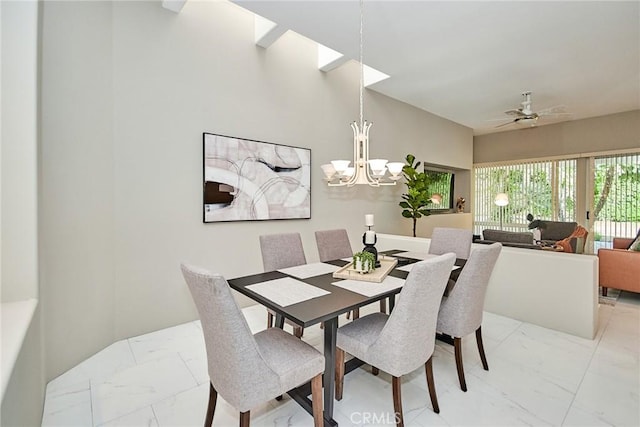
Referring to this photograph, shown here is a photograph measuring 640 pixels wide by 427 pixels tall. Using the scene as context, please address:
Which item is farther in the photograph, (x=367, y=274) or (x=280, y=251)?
(x=280, y=251)

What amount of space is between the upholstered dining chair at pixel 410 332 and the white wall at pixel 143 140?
2.08m

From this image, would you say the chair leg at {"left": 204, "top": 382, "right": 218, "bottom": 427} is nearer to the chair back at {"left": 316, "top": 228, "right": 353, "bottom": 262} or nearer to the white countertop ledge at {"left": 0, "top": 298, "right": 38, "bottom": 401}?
the white countertop ledge at {"left": 0, "top": 298, "right": 38, "bottom": 401}

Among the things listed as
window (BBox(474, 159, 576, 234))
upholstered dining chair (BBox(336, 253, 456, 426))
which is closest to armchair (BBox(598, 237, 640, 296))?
window (BBox(474, 159, 576, 234))

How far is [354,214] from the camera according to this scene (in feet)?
15.4

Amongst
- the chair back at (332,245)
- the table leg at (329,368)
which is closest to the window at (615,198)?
the chair back at (332,245)

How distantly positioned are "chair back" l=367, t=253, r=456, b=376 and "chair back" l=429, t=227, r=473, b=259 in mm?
1509

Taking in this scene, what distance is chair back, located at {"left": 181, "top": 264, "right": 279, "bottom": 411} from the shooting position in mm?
1268

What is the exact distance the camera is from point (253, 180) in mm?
3484

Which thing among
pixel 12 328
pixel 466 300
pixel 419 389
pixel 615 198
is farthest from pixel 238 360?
pixel 615 198

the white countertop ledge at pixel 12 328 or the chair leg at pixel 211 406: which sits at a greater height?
the white countertop ledge at pixel 12 328

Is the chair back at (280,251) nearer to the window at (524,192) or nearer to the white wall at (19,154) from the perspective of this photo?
the white wall at (19,154)

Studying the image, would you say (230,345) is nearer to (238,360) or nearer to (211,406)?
(238,360)

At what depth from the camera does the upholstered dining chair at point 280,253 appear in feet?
8.66

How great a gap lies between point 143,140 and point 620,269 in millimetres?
5542
